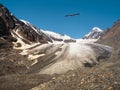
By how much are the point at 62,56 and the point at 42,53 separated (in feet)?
38.9

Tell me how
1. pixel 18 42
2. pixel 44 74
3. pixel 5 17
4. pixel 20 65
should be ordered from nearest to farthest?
1. pixel 44 74
2. pixel 20 65
3. pixel 18 42
4. pixel 5 17

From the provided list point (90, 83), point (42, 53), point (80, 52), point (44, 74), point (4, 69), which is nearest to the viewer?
point (90, 83)

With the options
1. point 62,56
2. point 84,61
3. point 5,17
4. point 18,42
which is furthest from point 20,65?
point 5,17

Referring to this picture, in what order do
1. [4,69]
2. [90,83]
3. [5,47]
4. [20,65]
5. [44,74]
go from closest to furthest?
[90,83] < [44,74] < [4,69] < [20,65] < [5,47]

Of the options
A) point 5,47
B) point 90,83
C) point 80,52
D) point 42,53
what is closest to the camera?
point 90,83

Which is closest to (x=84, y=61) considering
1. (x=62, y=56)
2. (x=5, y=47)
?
(x=62, y=56)

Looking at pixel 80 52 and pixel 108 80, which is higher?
pixel 80 52

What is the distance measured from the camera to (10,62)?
77250mm

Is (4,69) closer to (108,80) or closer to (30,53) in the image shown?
(30,53)

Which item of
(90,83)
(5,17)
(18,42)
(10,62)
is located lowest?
(90,83)

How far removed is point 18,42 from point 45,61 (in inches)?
1710

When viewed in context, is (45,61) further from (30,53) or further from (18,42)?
(18,42)

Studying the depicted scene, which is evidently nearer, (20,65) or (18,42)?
(20,65)

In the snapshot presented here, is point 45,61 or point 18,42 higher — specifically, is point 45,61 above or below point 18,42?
below
